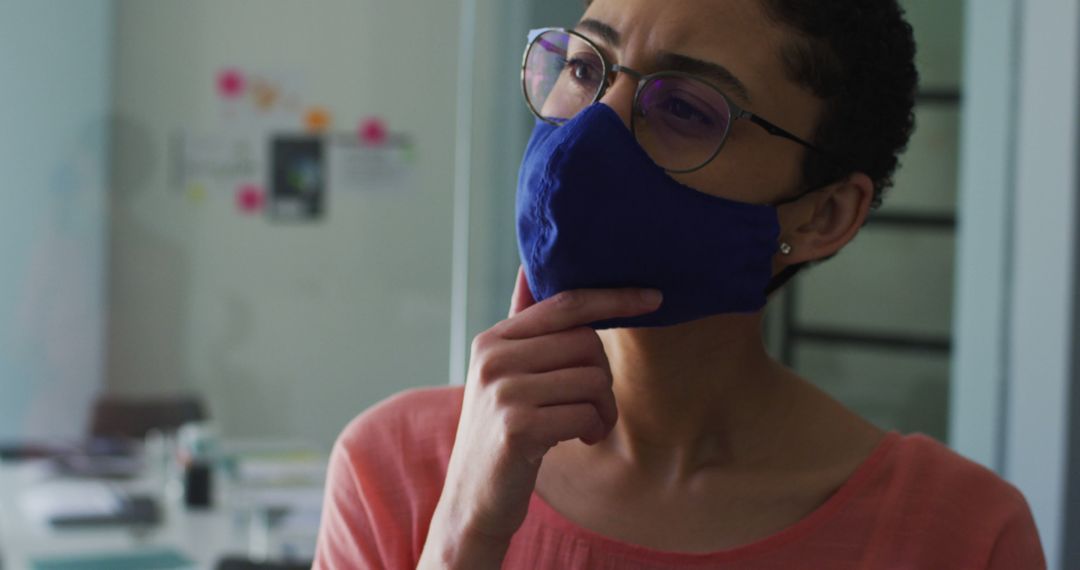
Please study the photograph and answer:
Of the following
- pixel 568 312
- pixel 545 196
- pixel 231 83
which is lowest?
pixel 568 312

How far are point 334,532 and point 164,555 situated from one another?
1.56 meters

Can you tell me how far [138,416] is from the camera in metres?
4.08

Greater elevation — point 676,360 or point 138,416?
point 676,360

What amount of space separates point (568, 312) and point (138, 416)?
327 cm

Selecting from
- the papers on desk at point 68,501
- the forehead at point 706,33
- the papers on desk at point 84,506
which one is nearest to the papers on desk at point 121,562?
the papers on desk at point 84,506

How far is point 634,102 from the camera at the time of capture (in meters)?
1.20

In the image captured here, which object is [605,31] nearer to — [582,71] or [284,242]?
[582,71]

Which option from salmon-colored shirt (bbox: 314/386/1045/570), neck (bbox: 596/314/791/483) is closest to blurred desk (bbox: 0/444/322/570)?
salmon-colored shirt (bbox: 314/386/1045/570)

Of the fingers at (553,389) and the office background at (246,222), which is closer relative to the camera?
the fingers at (553,389)

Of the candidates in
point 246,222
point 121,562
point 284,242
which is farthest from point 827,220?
point 246,222

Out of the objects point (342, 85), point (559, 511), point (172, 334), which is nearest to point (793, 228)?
point (559, 511)

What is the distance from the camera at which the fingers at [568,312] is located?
3.73ft

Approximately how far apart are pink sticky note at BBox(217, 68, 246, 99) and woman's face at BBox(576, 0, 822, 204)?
3.53 meters

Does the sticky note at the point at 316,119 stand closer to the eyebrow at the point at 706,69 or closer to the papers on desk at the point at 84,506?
the papers on desk at the point at 84,506
